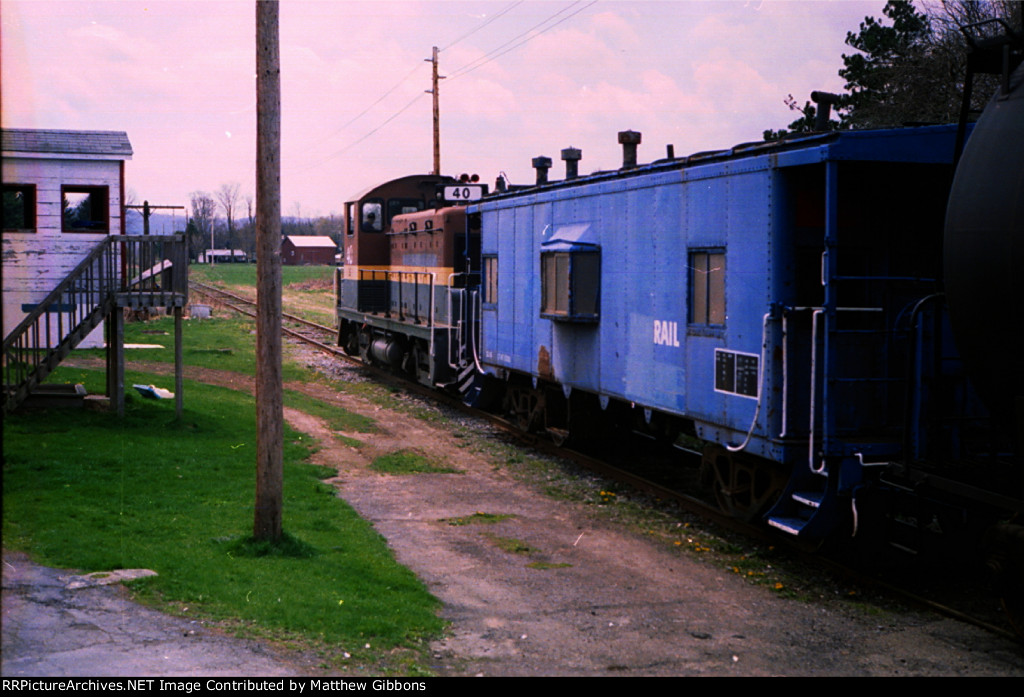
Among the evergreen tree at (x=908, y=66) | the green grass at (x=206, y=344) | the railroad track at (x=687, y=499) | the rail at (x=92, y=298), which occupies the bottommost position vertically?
the railroad track at (x=687, y=499)

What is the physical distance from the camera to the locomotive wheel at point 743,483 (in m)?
9.69

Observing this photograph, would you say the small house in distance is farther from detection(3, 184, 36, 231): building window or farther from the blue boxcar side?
the blue boxcar side

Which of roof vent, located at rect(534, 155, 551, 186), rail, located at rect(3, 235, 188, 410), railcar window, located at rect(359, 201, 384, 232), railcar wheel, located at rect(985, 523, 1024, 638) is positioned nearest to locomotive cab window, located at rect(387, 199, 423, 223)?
railcar window, located at rect(359, 201, 384, 232)

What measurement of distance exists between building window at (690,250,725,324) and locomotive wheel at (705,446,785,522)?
57.1 inches

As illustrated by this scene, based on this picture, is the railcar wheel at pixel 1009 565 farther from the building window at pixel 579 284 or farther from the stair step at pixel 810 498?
the building window at pixel 579 284

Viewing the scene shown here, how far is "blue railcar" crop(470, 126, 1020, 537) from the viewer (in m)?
8.52

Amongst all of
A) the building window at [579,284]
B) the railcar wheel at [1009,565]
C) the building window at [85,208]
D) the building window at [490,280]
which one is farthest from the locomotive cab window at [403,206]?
the railcar wheel at [1009,565]

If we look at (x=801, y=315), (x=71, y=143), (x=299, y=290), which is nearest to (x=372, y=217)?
(x=71, y=143)

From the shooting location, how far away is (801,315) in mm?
8969

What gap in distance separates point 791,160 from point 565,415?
7396 millimetres

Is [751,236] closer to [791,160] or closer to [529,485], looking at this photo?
[791,160]

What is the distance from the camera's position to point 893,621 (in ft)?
25.8

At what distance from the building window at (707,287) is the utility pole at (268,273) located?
4.29 meters

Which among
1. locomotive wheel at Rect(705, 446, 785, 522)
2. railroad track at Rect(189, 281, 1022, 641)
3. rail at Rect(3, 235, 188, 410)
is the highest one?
rail at Rect(3, 235, 188, 410)
